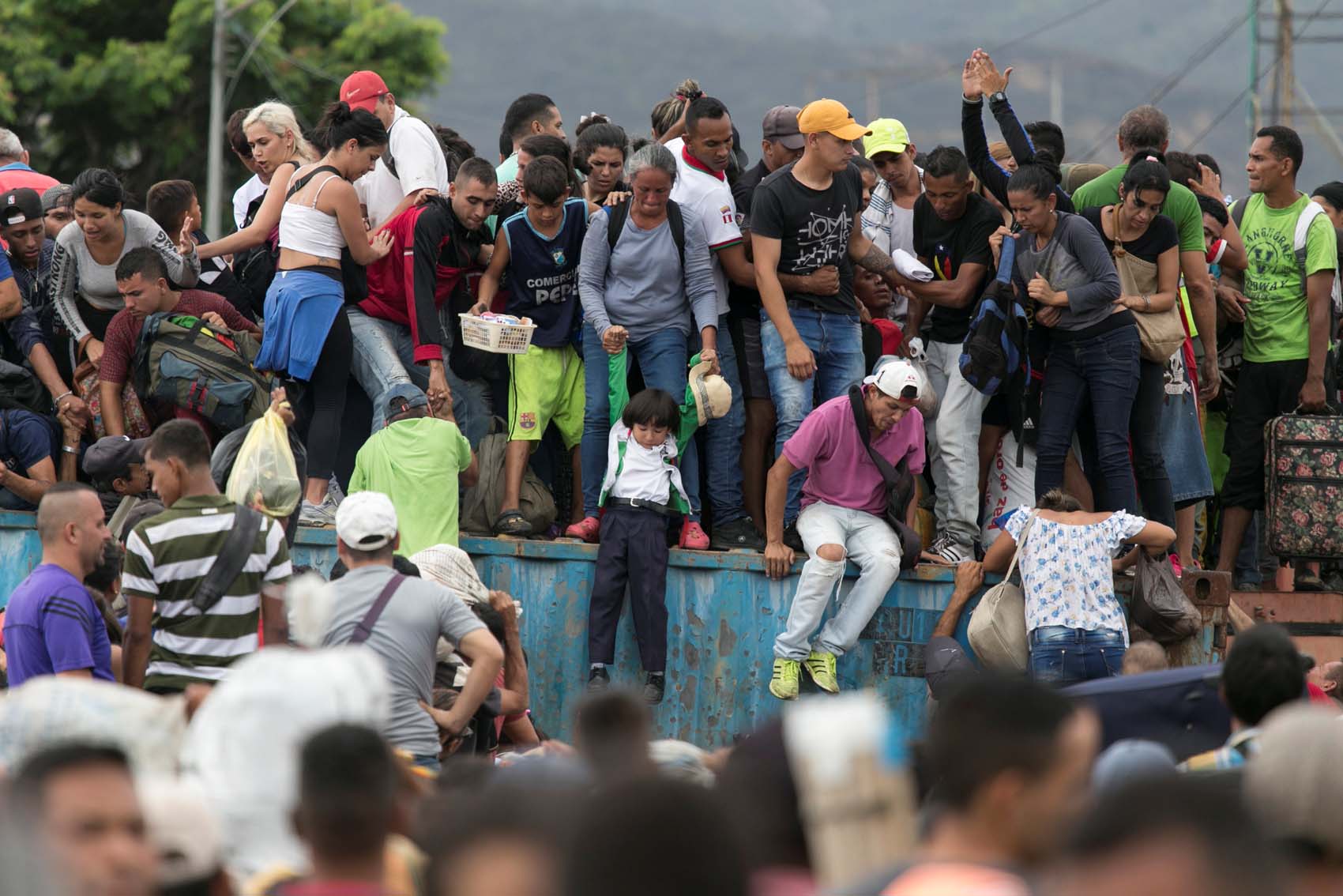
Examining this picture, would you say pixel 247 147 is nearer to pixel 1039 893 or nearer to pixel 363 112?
pixel 363 112

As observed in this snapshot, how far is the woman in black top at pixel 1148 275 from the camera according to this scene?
8.54 m

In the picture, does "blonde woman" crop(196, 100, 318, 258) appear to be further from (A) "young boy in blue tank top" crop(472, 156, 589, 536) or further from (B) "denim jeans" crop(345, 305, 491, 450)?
(A) "young boy in blue tank top" crop(472, 156, 589, 536)

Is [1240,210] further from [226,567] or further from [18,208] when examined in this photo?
[18,208]

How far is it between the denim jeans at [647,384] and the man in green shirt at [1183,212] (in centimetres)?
258

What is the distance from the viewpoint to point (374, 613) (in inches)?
232

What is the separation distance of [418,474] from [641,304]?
4.97ft

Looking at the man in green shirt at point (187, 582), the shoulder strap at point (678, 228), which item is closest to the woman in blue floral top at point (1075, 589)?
the shoulder strap at point (678, 228)

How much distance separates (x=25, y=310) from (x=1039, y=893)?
24.6ft

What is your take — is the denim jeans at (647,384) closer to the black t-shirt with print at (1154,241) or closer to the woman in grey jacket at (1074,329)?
the woman in grey jacket at (1074,329)

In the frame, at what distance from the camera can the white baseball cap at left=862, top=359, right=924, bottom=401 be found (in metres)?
7.94

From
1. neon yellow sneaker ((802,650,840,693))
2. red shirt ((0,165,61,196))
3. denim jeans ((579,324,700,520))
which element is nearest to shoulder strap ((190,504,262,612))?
denim jeans ((579,324,700,520))

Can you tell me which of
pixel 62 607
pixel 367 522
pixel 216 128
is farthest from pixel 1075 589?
pixel 216 128

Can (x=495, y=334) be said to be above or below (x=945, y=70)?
below

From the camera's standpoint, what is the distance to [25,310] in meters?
8.98
